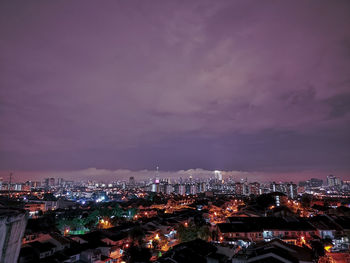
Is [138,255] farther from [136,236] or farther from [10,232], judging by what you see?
[10,232]

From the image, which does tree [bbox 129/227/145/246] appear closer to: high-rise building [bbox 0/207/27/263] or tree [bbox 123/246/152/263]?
tree [bbox 123/246/152/263]

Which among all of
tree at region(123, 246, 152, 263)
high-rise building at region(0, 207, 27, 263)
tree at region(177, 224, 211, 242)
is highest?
high-rise building at region(0, 207, 27, 263)

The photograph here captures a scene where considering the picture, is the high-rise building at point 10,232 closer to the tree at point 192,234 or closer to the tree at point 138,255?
the tree at point 138,255

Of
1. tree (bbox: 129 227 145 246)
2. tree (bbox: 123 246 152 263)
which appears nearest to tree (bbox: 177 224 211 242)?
tree (bbox: 123 246 152 263)

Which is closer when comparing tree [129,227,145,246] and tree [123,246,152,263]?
tree [123,246,152,263]

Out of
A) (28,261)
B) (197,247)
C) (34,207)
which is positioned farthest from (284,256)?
(34,207)

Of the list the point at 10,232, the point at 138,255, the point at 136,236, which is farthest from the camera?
the point at 136,236

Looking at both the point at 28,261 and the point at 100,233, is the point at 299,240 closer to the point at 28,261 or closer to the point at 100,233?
the point at 100,233

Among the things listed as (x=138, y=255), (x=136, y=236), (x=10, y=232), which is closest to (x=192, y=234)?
(x=138, y=255)
